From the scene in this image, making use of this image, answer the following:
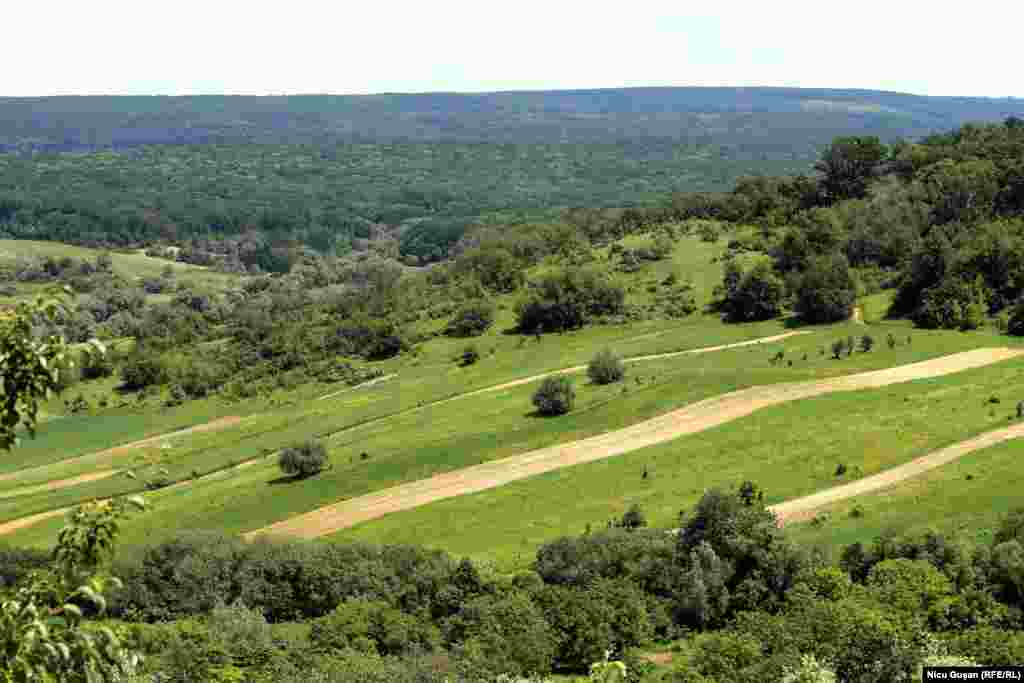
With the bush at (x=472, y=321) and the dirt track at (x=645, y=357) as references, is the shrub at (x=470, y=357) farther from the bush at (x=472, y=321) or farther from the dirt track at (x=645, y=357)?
the dirt track at (x=645, y=357)

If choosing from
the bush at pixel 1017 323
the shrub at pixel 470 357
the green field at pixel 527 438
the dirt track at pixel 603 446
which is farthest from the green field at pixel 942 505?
the shrub at pixel 470 357

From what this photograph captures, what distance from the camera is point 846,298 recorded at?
98.6 meters

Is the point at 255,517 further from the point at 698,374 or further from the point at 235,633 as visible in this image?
the point at 698,374

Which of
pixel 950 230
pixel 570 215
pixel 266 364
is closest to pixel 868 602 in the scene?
pixel 950 230

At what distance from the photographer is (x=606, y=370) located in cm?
8294

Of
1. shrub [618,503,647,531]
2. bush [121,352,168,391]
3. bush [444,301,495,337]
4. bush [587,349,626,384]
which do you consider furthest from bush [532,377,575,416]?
bush [121,352,168,391]

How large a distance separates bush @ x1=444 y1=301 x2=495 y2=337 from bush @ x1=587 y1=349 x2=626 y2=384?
33.4 metres

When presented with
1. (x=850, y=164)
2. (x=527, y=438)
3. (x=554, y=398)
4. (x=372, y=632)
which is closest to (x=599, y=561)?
(x=372, y=632)

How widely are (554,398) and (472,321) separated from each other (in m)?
Answer: 42.5

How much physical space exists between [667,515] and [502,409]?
2768 centimetres

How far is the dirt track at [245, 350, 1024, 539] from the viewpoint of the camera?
60875mm

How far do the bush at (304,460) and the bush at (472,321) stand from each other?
48051 millimetres

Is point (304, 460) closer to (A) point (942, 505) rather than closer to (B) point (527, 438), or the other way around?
A: (B) point (527, 438)

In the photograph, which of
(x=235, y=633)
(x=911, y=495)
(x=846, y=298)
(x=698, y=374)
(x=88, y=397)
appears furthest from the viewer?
(x=88, y=397)
